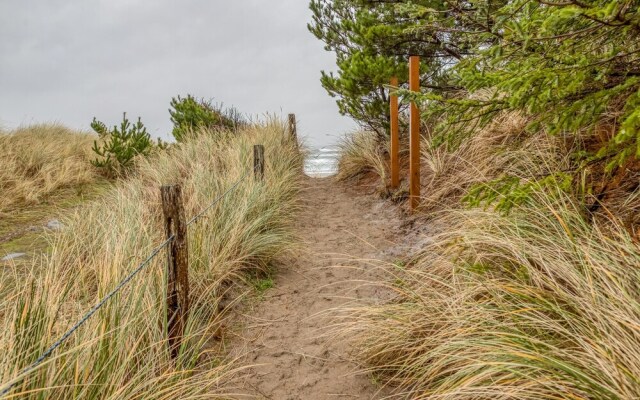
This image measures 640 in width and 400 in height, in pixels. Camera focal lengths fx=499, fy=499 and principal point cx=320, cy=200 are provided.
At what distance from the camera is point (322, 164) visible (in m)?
12.4

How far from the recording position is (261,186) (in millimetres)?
6781

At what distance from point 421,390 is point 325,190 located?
7.22 m

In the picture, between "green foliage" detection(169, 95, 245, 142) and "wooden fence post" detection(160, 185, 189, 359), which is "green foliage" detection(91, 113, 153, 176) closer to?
"green foliage" detection(169, 95, 245, 142)

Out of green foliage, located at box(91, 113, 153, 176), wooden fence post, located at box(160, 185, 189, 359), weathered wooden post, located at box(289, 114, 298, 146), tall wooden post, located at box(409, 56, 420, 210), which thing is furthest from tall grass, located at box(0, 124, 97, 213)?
Result: tall wooden post, located at box(409, 56, 420, 210)

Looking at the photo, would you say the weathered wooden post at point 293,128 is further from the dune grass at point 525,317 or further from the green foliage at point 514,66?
the dune grass at point 525,317

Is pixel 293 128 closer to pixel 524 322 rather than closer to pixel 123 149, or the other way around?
pixel 123 149

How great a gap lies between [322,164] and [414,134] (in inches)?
233

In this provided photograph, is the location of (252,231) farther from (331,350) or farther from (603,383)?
(603,383)

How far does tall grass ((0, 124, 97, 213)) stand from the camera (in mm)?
8617

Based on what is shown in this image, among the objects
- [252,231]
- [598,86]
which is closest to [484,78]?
[598,86]

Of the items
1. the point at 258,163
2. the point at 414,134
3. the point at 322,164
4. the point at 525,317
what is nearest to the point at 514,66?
the point at 525,317

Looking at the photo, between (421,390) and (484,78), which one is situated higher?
(484,78)

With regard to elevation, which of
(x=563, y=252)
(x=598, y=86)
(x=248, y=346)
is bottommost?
(x=248, y=346)

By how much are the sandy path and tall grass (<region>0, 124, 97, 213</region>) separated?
503 cm
